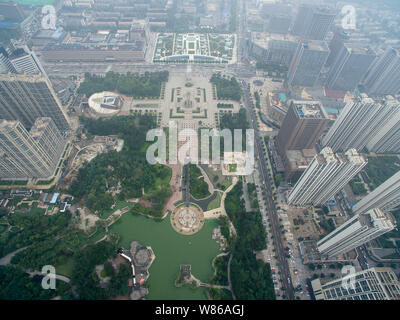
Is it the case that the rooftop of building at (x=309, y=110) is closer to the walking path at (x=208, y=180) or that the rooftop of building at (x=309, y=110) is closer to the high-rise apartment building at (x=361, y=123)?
the high-rise apartment building at (x=361, y=123)

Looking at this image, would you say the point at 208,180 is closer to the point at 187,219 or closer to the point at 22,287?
the point at 187,219

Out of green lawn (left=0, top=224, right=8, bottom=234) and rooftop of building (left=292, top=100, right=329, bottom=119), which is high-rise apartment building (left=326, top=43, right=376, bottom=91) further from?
green lawn (left=0, top=224, right=8, bottom=234)

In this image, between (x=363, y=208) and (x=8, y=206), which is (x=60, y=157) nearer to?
(x=8, y=206)

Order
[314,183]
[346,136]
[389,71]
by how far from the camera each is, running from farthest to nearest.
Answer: [389,71] → [346,136] → [314,183]

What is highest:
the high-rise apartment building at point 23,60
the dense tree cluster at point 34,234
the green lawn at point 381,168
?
the high-rise apartment building at point 23,60

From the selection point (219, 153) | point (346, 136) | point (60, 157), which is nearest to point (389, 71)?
point (346, 136)

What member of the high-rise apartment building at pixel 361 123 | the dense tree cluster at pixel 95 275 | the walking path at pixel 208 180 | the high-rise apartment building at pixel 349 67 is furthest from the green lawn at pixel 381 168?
the dense tree cluster at pixel 95 275
